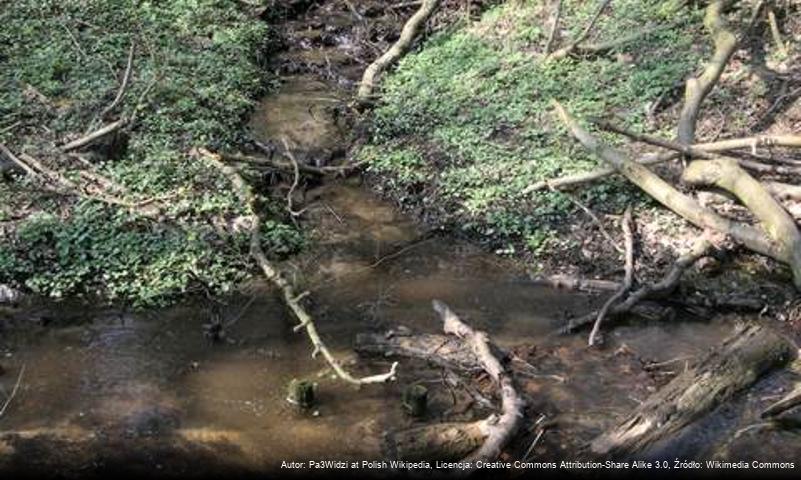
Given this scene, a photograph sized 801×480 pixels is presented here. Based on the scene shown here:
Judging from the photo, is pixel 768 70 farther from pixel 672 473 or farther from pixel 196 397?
pixel 196 397

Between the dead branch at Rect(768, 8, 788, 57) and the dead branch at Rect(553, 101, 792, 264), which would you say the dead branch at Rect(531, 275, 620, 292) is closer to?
the dead branch at Rect(553, 101, 792, 264)

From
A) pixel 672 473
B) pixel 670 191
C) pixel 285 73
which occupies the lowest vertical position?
pixel 285 73

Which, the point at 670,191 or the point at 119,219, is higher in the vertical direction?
the point at 670,191

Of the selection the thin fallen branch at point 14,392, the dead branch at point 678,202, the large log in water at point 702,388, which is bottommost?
the thin fallen branch at point 14,392

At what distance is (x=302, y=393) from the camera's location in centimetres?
670

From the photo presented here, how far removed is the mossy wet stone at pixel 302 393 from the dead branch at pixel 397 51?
6586 mm

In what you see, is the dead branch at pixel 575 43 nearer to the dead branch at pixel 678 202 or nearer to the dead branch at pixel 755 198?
the dead branch at pixel 678 202

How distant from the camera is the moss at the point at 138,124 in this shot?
8.62m

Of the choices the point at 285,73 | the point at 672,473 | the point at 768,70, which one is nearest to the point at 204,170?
the point at 285,73

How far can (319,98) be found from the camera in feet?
43.5

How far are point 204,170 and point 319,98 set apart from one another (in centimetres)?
367

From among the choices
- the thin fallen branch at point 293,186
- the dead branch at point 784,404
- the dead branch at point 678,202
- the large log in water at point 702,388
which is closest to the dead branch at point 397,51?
the thin fallen branch at point 293,186

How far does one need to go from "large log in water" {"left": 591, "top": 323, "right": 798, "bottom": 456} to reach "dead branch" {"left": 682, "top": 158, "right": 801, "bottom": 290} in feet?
2.83

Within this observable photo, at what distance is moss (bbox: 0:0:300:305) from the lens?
8.62m
